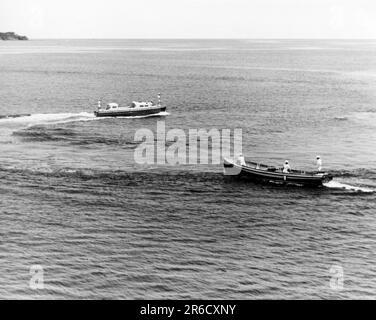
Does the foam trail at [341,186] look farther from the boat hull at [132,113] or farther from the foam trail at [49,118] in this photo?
the foam trail at [49,118]

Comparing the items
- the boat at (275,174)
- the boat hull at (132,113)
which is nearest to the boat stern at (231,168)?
the boat at (275,174)

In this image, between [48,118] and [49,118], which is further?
[49,118]

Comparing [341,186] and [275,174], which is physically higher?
[275,174]

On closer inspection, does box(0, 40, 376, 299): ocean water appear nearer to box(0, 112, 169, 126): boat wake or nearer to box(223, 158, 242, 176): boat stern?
box(223, 158, 242, 176): boat stern

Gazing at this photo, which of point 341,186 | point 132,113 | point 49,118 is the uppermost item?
point 132,113

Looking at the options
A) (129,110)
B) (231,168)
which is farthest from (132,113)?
(231,168)

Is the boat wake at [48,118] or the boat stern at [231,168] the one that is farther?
the boat wake at [48,118]

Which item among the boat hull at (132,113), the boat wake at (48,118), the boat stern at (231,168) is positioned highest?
the boat hull at (132,113)

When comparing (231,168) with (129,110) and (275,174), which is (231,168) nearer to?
(275,174)
